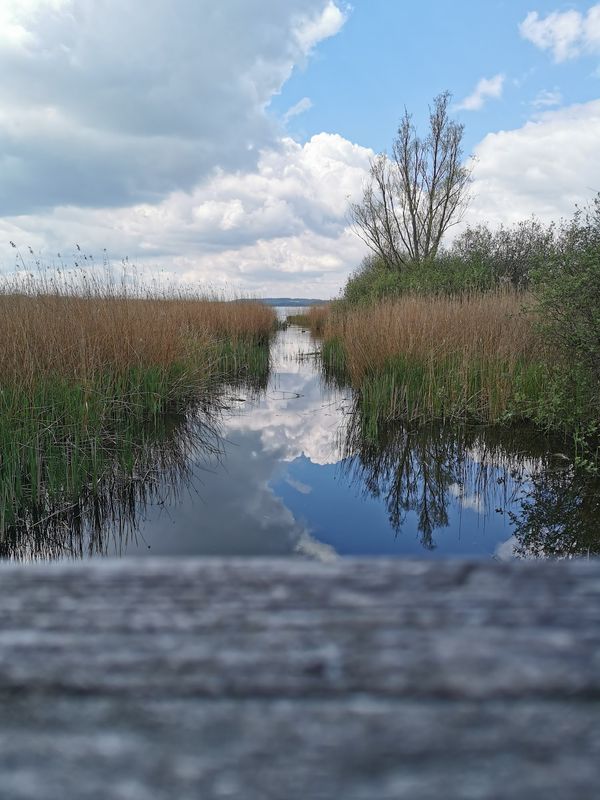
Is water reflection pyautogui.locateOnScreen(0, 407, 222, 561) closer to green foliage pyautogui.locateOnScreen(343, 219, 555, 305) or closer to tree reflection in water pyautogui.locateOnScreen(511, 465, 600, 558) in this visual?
tree reflection in water pyautogui.locateOnScreen(511, 465, 600, 558)

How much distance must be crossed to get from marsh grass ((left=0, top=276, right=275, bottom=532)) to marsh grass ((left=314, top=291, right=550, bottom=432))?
260 centimetres

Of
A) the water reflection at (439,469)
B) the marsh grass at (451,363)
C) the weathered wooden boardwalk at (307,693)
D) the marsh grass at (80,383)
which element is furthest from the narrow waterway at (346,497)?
the weathered wooden boardwalk at (307,693)

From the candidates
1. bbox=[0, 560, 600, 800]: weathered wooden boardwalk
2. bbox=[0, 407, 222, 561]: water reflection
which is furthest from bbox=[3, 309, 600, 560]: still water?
bbox=[0, 560, 600, 800]: weathered wooden boardwalk

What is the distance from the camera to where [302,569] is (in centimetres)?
41

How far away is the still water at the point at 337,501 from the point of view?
3.33 metres

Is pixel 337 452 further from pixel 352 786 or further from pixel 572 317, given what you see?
pixel 352 786

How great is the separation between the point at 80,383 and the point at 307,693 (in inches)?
202

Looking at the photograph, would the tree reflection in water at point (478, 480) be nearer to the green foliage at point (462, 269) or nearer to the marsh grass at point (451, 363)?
the marsh grass at point (451, 363)

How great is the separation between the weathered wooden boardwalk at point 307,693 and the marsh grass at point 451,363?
5.11m

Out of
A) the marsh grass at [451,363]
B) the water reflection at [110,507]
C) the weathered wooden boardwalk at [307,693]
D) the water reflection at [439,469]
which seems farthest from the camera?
the marsh grass at [451,363]

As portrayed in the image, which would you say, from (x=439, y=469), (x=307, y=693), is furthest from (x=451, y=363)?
(x=307, y=693)

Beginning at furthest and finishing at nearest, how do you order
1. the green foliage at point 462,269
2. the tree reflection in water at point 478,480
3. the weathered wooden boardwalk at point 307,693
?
the green foliage at point 462,269, the tree reflection in water at point 478,480, the weathered wooden boardwalk at point 307,693

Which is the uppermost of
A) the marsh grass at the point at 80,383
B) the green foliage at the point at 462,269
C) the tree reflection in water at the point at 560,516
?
the green foliage at the point at 462,269

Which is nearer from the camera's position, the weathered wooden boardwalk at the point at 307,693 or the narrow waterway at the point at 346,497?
the weathered wooden boardwalk at the point at 307,693
